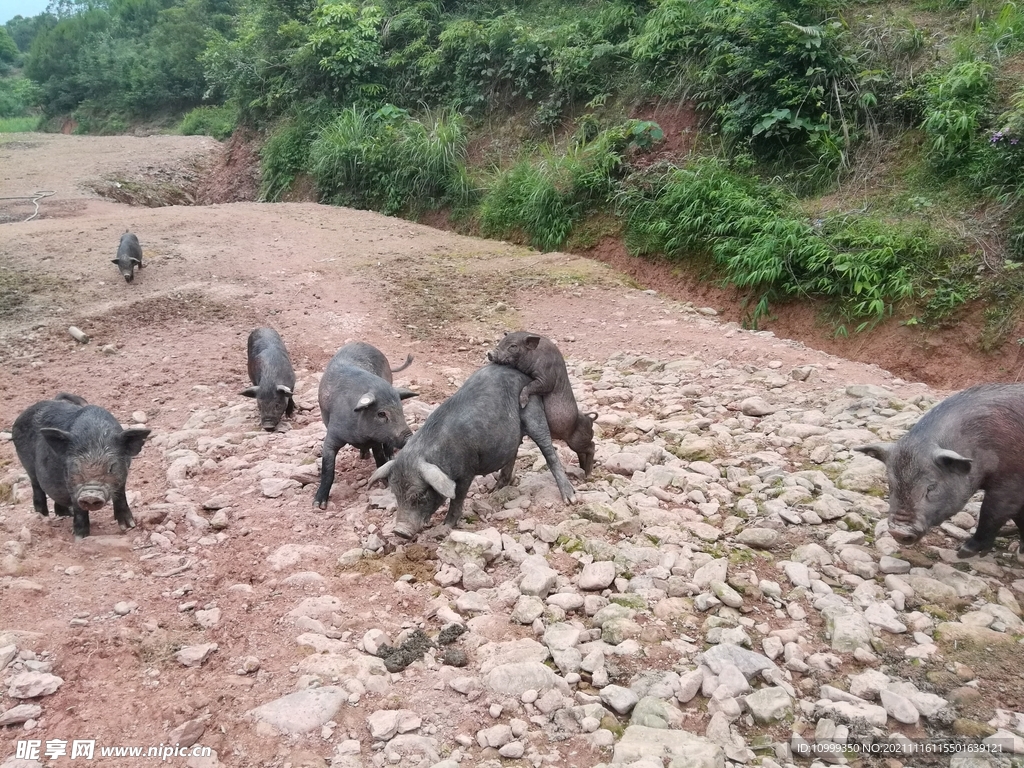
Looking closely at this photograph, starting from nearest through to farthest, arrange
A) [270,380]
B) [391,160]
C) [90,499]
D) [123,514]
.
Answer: [90,499]
[123,514]
[270,380]
[391,160]

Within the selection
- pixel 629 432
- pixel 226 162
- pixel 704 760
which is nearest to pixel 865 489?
pixel 629 432

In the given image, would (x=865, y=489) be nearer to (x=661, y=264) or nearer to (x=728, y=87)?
(x=661, y=264)

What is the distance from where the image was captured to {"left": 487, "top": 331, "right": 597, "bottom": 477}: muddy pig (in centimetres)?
577

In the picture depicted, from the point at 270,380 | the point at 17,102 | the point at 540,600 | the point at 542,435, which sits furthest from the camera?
the point at 17,102

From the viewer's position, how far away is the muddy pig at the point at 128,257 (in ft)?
36.6

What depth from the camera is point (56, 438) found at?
4.84 metres

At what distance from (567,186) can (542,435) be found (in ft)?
28.9

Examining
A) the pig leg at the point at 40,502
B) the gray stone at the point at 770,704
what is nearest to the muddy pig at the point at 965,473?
the gray stone at the point at 770,704

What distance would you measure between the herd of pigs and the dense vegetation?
4.77 metres

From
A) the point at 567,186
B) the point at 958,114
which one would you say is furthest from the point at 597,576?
the point at 567,186

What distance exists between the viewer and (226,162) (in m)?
23.8

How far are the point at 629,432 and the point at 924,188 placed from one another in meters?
6.83

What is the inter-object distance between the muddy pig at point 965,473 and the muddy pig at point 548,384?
2214 mm

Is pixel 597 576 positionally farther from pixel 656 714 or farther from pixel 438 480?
pixel 438 480
